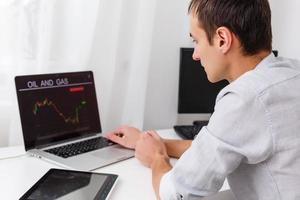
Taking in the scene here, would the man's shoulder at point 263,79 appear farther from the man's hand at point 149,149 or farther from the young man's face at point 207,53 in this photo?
the man's hand at point 149,149

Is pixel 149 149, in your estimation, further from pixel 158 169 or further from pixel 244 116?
pixel 244 116

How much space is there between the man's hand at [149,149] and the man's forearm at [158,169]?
3 centimetres

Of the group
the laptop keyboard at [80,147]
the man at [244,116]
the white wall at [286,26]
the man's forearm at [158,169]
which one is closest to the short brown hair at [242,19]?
the man at [244,116]

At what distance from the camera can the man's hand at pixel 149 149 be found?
1164 millimetres

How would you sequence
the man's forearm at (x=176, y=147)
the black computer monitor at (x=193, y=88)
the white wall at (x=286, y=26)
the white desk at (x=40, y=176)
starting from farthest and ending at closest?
the white wall at (x=286, y=26)
the black computer monitor at (x=193, y=88)
the man's forearm at (x=176, y=147)
the white desk at (x=40, y=176)

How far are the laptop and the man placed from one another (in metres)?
0.39

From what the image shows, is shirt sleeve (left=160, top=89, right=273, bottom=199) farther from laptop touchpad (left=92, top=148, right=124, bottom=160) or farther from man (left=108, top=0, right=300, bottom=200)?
laptop touchpad (left=92, top=148, right=124, bottom=160)

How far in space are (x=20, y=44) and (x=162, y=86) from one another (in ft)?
2.19

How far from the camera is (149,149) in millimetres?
1196

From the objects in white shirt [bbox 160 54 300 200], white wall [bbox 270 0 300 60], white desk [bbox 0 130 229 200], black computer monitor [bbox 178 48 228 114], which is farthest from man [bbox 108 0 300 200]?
white wall [bbox 270 0 300 60]

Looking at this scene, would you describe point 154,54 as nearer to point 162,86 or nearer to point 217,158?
point 162,86

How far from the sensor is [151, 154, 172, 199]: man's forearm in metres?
0.96

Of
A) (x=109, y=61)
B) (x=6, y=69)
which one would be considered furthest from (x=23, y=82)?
(x=109, y=61)

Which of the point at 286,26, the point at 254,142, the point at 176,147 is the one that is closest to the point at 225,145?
the point at 254,142
